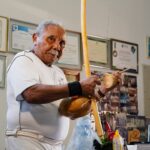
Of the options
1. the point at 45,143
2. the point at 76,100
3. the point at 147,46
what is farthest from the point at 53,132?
the point at 147,46

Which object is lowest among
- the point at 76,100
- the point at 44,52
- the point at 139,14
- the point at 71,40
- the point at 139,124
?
the point at 139,124

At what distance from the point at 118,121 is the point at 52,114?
1.31 m

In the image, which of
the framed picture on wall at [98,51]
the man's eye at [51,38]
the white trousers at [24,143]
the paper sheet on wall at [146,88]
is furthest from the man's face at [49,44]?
the paper sheet on wall at [146,88]

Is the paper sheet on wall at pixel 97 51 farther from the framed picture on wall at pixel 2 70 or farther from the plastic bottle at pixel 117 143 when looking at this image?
the plastic bottle at pixel 117 143

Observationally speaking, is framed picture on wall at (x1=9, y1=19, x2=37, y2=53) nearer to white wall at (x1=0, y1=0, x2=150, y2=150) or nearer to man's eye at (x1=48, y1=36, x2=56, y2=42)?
white wall at (x1=0, y1=0, x2=150, y2=150)

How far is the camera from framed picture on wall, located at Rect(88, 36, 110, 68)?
2473 millimetres

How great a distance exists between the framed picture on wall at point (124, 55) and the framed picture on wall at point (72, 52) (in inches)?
13.9

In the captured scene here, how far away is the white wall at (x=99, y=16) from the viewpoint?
206 cm

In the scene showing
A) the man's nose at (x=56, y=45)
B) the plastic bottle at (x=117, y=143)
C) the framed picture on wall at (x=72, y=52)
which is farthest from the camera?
the framed picture on wall at (x=72, y=52)

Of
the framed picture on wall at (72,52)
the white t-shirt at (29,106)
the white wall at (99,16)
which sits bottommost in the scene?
the white t-shirt at (29,106)

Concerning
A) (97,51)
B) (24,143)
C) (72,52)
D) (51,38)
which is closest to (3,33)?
(72,52)

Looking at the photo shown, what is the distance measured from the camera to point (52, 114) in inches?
51.2

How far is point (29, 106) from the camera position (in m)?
1.25

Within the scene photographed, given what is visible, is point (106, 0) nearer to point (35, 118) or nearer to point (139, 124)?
point (139, 124)
